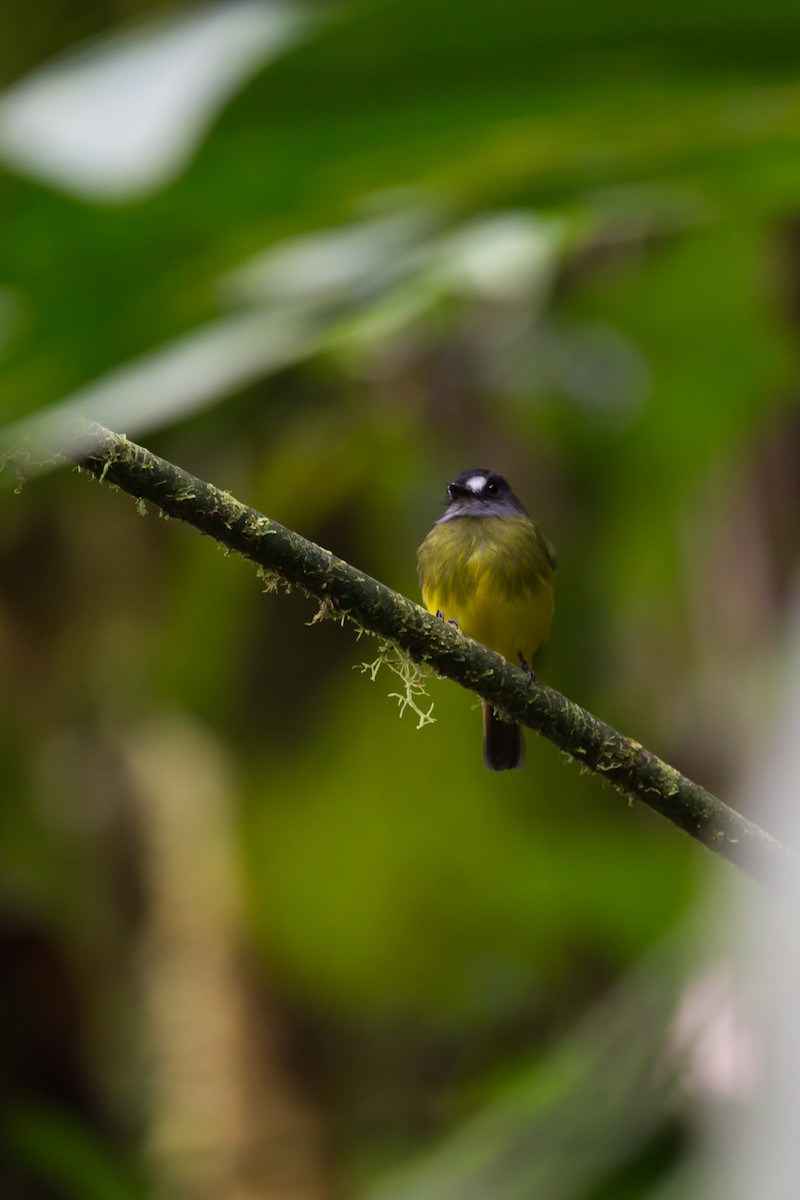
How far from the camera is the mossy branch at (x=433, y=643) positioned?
92 centimetres

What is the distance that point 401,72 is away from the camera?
73 cm

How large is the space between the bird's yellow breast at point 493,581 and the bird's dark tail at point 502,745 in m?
0.18

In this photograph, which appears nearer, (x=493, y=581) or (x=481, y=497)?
(x=493, y=581)

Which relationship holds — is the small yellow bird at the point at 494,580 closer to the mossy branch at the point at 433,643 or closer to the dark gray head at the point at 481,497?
the dark gray head at the point at 481,497

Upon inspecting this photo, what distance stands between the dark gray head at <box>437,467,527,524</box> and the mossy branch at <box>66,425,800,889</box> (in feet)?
6.26

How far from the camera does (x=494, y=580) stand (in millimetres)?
2799

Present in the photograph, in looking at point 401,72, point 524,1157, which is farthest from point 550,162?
point 524,1157

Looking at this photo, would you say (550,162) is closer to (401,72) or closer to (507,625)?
(401,72)

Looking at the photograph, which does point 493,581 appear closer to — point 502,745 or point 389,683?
point 502,745

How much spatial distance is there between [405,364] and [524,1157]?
9.95 ft

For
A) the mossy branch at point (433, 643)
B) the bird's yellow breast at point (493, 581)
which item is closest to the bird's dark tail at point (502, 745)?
the bird's yellow breast at point (493, 581)

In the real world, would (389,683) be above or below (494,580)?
above

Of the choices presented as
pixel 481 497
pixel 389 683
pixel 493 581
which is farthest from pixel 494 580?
pixel 389 683

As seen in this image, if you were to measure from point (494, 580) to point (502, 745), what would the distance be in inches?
18.3
